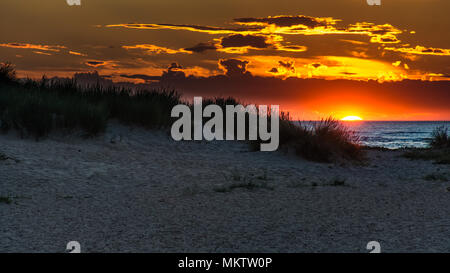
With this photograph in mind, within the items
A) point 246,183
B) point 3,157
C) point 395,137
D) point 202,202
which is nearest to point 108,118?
point 3,157

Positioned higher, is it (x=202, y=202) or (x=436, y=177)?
(x=436, y=177)

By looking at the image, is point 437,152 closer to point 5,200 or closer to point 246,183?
point 246,183

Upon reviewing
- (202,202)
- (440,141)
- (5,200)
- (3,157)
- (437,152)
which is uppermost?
(440,141)

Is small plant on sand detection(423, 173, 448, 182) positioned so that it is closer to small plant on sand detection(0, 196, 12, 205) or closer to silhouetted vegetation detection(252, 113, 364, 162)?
silhouetted vegetation detection(252, 113, 364, 162)

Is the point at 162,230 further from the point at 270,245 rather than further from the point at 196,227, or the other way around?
the point at 270,245

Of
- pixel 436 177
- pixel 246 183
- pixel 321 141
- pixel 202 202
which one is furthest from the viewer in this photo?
pixel 321 141

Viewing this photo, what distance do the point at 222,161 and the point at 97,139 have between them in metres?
4.34

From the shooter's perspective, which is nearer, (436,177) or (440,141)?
(436,177)

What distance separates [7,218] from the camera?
26.6 ft

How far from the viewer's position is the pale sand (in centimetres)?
698

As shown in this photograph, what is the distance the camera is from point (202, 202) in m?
9.75

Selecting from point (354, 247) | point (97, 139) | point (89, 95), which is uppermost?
point (89, 95)

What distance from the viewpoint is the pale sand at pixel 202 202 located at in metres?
6.98
